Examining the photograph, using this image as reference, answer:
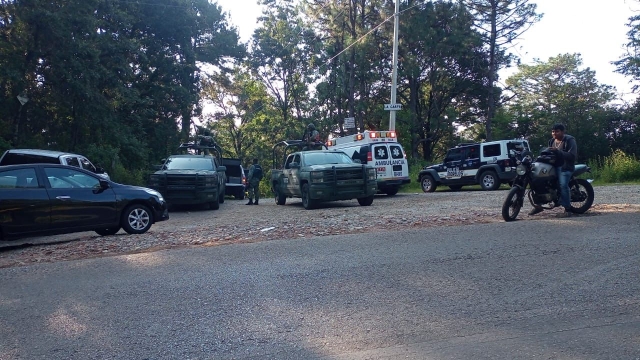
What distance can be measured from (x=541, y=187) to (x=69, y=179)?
30.4ft

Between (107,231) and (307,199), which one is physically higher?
(307,199)

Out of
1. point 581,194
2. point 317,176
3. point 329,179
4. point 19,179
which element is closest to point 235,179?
point 317,176

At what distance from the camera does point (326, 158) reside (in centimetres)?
1792

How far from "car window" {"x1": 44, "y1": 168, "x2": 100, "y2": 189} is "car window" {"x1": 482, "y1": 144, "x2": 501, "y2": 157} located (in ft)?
52.9

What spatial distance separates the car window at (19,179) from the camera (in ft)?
36.1

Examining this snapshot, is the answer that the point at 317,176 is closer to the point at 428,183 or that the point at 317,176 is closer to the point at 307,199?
the point at 307,199

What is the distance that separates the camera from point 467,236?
Result: 30.3 feet

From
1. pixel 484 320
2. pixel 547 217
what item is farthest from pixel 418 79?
pixel 484 320

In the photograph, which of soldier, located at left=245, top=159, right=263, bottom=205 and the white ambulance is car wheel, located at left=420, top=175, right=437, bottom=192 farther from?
soldier, located at left=245, top=159, right=263, bottom=205

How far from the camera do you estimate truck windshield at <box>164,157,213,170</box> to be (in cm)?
1977

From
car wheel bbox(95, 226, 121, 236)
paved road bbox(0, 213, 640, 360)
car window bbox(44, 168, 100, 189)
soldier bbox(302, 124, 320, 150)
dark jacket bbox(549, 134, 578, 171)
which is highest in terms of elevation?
soldier bbox(302, 124, 320, 150)

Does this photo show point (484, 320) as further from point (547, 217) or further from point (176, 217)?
point (176, 217)

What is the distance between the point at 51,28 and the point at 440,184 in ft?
58.2

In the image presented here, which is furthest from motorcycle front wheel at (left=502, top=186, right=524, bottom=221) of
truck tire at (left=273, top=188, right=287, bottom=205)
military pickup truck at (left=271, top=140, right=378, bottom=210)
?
truck tire at (left=273, top=188, right=287, bottom=205)
